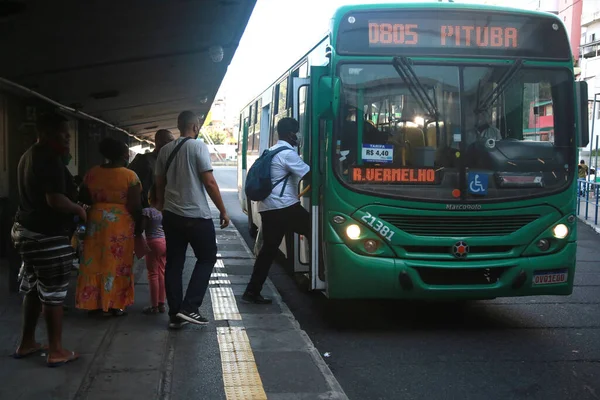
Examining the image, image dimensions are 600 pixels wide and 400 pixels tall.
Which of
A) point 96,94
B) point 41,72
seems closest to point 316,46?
point 41,72

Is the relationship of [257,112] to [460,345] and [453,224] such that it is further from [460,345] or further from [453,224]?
[460,345]

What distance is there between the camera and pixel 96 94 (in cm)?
1174

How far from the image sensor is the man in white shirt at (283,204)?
6367mm

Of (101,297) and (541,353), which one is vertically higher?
(101,297)

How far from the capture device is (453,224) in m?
5.68

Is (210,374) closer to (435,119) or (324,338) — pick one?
(324,338)

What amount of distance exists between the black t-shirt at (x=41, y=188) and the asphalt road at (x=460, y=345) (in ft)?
7.75

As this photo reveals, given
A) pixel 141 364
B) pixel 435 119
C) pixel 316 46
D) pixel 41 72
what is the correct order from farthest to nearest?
pixel 41 72 → pixel 316 46 → pixel 435 119 → pixel 141 364

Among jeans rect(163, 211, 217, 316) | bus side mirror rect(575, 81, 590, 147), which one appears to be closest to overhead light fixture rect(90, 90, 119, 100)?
jeans rect(163, 211, 217, 316)

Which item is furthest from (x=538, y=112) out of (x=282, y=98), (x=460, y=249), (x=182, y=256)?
(x=282, y=98)

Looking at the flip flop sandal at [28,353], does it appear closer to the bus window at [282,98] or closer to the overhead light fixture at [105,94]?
the bus window at [282,98]

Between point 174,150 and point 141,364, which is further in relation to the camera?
point 174,150

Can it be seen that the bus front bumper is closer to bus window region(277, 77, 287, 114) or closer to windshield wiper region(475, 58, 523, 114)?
windshield wiper region(475, 58, 523, 114)

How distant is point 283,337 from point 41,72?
533cm
